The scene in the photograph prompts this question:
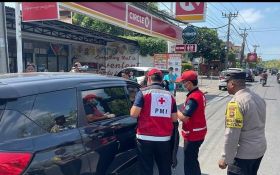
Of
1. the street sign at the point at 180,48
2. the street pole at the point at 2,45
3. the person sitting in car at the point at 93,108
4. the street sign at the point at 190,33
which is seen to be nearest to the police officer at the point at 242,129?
the person sitting in car at the point at 93,108

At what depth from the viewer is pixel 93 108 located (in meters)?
3.33

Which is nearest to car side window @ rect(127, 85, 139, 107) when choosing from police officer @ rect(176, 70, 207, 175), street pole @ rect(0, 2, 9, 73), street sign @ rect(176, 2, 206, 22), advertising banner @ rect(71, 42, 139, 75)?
police officer @ rect(176, 70, 207, 175)

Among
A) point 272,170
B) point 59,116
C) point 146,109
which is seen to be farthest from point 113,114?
point 272,170

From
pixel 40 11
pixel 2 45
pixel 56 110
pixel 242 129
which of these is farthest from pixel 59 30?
→ pixel 242 129

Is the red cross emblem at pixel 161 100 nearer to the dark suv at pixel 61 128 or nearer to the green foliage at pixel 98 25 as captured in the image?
the dark suv at pixel 61 128

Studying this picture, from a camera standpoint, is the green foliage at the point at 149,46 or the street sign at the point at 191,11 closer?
the street sign at the point at 191,11

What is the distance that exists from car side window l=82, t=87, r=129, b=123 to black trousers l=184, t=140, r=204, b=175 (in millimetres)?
968

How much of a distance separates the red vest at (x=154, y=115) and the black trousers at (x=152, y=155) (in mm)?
75

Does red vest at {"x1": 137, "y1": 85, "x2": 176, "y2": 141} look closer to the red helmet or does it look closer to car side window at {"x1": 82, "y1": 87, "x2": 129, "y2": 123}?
car side window at {"x1": 82, "y1": 87, "x2": 129, "y2": 123}

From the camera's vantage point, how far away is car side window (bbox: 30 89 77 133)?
103 inches

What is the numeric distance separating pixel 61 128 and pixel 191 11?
14.5 metres

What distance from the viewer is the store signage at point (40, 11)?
753cm

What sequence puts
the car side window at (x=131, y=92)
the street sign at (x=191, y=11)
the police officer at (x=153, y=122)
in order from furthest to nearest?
the street sign at (x=191, y=11), the car side window at (x=131, y=92), the police officer at (x=153, y=122)

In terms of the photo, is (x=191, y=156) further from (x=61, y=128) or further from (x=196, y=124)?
(x=61, y=128)
